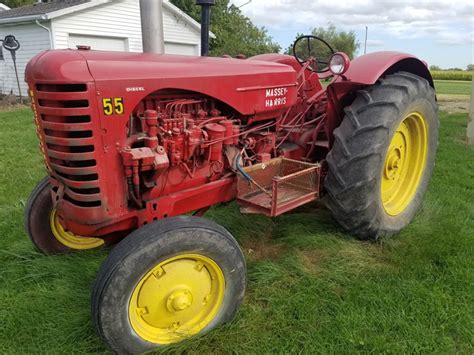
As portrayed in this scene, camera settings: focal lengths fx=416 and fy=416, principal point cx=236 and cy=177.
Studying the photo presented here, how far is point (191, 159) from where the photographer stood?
2619 mm

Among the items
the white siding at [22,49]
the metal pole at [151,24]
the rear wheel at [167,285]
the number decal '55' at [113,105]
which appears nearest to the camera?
the rear wheel at [167,285]

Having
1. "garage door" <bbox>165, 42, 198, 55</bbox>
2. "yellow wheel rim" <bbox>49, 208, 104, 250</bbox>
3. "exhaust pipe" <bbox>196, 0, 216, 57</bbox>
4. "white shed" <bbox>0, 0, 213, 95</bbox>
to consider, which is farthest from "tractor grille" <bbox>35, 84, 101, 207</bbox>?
"garage door" <bbox>165, 42, 198, 55</bbox>

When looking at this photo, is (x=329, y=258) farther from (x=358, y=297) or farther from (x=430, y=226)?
(x=430, y=226)

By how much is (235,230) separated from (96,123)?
172 cm

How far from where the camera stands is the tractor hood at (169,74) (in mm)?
2039

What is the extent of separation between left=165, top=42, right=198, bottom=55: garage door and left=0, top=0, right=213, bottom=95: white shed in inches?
2.2

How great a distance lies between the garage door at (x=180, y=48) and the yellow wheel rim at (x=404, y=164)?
1337cm

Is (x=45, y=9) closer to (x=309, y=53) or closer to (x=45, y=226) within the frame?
(x=309, y=53)

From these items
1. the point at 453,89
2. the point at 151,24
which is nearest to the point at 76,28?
the point at 151,24

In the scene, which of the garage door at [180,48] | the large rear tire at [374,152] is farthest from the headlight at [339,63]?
the garage door at [180,48]

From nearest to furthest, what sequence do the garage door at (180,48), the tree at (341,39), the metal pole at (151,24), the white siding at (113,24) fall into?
1. the metal pole at (151,24)
2. the white siding at (113,24)
3. the garage door at (180,48)
4. the tree at (341,39)

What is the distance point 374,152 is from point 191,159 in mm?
1258

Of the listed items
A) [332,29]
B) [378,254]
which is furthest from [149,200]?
[332,29]

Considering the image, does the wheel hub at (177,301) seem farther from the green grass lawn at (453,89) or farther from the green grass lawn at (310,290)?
the green grass lawn at (453,89)
